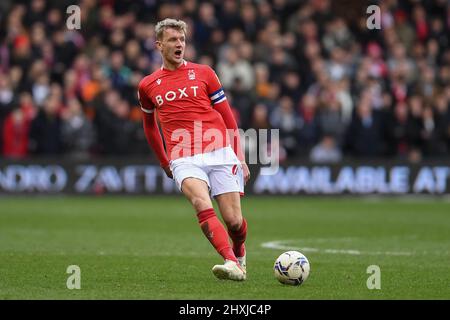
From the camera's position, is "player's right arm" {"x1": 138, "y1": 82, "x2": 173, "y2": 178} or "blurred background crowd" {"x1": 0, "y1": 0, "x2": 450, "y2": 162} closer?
"player's right arm" {"x1": 138, "y1": 82, "x2": 173, "y2": 178}

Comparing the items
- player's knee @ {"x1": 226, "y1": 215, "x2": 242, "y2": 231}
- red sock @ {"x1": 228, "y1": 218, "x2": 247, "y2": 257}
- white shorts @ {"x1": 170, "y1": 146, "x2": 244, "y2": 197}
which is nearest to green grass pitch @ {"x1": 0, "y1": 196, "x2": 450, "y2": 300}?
red sock @ {"x1": 228, "y1": 218, "x2": 247, "y2": 257}

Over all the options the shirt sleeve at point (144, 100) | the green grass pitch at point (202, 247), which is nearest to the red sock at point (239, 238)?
the green grass pitch at point (202, 247)

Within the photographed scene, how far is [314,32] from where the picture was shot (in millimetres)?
26156

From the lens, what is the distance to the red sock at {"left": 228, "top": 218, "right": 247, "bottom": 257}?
10.2m

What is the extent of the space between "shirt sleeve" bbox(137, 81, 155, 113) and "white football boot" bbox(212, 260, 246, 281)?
178 centimetres

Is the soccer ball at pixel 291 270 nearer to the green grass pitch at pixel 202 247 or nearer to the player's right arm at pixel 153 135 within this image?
the green grass pitch at pixel 202 247

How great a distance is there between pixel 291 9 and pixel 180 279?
59.6 ft

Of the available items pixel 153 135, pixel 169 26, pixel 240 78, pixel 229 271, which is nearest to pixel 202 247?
pixel 153 135

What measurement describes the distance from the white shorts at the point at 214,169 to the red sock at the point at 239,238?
380 mm

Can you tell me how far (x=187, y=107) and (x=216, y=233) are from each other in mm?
1271

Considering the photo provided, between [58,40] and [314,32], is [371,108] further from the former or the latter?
[58,40]

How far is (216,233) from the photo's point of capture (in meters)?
9.79

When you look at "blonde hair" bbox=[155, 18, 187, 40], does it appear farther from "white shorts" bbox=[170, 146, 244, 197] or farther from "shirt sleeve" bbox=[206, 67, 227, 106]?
"white shorts" bbox=[170, 146, 244, 197]

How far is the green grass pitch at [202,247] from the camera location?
920cm
